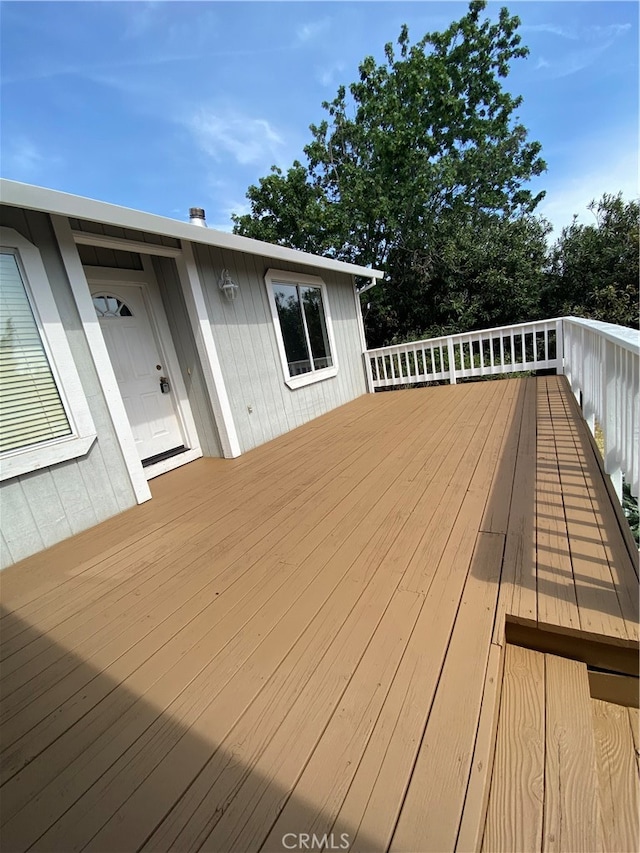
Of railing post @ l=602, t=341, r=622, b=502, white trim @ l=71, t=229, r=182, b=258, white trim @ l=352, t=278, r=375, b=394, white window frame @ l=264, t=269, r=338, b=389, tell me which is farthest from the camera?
white trim @ l=352, t=278, r=375, b=394

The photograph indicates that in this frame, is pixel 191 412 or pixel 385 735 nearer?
pixel 385 735

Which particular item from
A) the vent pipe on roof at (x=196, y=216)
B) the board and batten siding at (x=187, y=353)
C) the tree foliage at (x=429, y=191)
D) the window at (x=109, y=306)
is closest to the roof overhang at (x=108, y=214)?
the board and batten siding at (x=187, y=353)

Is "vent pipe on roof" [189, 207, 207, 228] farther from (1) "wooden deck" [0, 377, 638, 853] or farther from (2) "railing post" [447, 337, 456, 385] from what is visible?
(2) "railing post" [447, 337, 456, 385]

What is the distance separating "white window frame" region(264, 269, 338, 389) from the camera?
4.81m

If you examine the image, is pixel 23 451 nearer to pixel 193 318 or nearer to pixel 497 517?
pixel 193 318

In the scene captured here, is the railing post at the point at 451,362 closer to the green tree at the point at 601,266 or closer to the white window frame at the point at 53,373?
the green tree at the point at 601,266

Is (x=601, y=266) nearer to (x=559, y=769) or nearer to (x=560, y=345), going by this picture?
(x=560, y=345)

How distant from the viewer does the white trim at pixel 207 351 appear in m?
3.67

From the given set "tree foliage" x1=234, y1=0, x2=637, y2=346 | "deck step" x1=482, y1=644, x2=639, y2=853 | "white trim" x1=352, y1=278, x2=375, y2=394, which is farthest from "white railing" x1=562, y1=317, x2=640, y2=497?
"tree foliage" x1=234, y1=0, x2=637, y2=346

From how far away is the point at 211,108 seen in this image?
10.3 m

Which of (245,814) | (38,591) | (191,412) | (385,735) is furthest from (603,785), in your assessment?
(191,412)

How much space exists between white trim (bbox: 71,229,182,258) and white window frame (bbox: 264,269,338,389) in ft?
4.73

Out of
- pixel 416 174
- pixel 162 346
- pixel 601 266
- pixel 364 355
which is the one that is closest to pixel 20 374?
pixel 162 346

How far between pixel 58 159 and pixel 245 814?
7.84m
